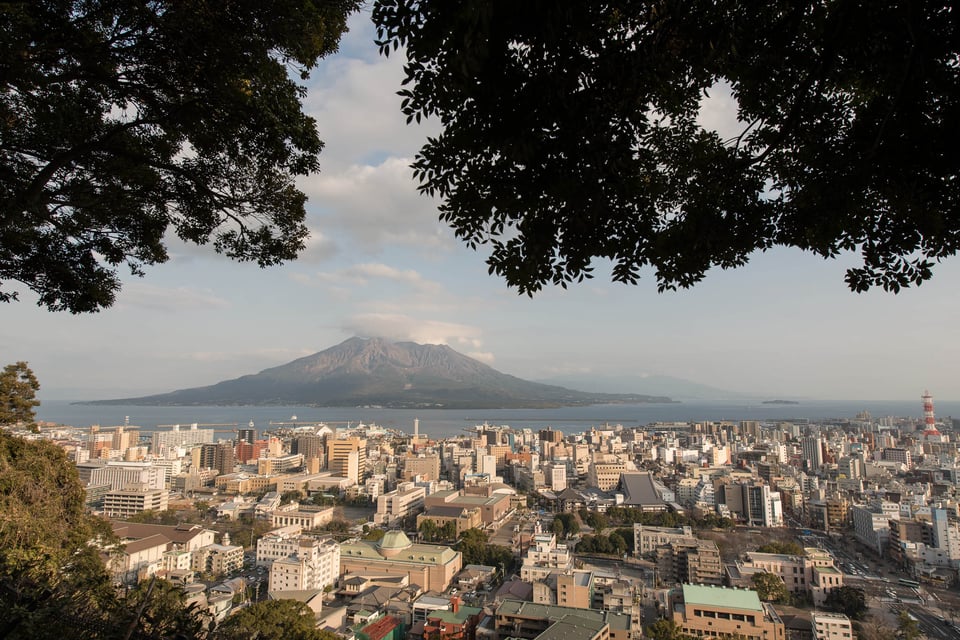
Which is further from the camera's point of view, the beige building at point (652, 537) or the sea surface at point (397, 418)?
the sea surface at point (397, 418)

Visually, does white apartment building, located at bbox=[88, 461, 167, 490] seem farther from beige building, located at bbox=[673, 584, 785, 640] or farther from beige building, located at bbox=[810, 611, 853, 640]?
beige building, located at bbox=[810, 611, 853, 640]

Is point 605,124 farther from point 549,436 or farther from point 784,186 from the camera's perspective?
point 549,436

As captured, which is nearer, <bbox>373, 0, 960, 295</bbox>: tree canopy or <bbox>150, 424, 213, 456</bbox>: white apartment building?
<bbox>373, 0, 960, 295</bbox>: tree canopy

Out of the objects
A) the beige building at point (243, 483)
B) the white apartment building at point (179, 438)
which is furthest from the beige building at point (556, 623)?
the white apartment building at point (179, 438)

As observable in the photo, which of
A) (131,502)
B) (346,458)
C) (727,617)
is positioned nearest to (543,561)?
(727,617)

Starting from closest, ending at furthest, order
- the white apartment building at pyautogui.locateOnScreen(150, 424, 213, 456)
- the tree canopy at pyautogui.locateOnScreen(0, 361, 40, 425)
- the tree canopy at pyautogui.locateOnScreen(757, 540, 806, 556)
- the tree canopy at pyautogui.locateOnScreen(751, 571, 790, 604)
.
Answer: the tree canopy at pyautogui.locateOnScreen(0, 361, 40, 425) < the tree canopy at pyautogui.locateOnScreen(751, 571, 790, 604) < the tree canopy at pyautogui.locateOnScreen(757, 540, 806, 556) < the white apartment building at pyautogui.locateOnScreen(150, 424, 213, 456)

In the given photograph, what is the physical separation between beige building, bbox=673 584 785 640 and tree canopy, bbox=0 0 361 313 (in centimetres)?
765

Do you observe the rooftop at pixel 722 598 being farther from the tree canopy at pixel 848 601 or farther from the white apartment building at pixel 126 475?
the white apartment building at pixel 126 475

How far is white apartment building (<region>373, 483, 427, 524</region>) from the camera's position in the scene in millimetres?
14976

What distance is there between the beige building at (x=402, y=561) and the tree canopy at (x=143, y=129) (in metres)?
9.02

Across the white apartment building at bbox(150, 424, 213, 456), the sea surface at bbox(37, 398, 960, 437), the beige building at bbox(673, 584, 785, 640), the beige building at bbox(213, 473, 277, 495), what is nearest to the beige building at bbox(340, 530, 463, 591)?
the beige building at bbox(673, 584, 785, 640)

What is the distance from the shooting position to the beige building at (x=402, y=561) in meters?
9.70

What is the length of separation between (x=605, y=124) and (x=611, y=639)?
6.92 metres

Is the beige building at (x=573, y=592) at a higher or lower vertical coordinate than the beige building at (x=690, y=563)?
higher
